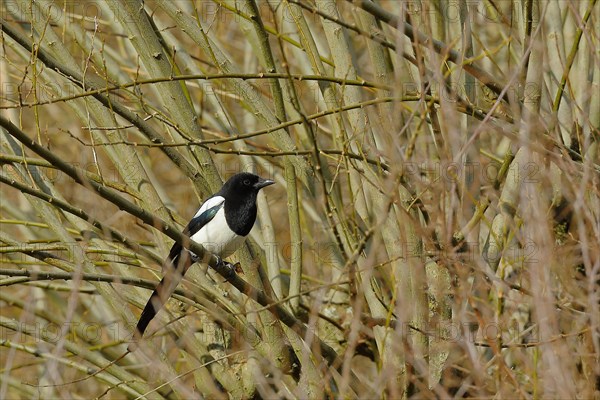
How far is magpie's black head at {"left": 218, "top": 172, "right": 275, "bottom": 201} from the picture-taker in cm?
559

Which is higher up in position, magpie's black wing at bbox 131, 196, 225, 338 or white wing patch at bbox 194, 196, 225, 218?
white wing patch at bbox 194, 196, 225, 218

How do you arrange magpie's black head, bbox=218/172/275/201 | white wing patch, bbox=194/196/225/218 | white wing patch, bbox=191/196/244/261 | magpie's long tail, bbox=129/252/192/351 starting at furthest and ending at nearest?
1. magpie's black head, bbox=218/172/275/201
2. white wing patch, bbox=194/196/225/218
3. white wing patch, bbox=191/196/244/261
4. magpie's long tail, bbox=129/252/192/351

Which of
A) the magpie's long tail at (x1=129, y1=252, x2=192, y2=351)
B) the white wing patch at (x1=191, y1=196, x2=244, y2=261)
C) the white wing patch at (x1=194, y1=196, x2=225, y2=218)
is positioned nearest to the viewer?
the magpie's long tail at (x1=129, y1=252, x2=192, y2=351)

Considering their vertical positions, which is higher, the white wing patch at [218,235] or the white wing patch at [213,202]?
→ the white wing patch at [213,202]

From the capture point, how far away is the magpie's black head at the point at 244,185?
559 centimetres

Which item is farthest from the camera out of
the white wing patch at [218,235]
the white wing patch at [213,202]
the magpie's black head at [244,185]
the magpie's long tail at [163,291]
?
the magpie's black head at [244,185]

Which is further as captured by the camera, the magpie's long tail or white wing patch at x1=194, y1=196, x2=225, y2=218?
white wing patch at x1=194, y1=196, x2=225, y2=218

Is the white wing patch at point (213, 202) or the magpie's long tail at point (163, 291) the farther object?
the white wing patch at point (213, 202)

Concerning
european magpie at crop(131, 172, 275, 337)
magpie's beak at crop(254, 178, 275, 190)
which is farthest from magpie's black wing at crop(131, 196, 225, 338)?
magpie's beak at crop(254, 178, 275, 190)

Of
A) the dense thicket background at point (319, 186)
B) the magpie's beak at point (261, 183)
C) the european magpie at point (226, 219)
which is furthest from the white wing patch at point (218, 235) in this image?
the magpie's beak at point (261, 183)

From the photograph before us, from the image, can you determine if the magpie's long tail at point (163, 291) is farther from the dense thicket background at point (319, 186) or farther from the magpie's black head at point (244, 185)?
the magpie's black head at point (244, 185)

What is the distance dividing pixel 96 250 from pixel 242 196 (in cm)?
110

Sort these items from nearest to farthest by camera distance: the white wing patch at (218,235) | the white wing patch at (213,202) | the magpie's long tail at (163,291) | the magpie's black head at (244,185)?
the magpie's long tail at (163,291), the white wing patch at (218,235), the white wing patch at (213,202), the magpie's black head at (244,185)

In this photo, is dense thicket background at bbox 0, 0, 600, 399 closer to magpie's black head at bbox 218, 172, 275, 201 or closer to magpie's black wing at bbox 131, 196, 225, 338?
magpie's black wing at bbox 131, 196, 225, 338
